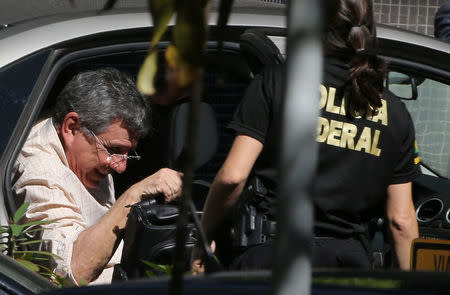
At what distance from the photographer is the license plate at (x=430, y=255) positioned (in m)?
3.13

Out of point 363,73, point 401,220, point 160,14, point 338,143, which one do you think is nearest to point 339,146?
point 338,143

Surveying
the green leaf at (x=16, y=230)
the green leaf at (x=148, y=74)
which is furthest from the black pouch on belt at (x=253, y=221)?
the green leaf at (x=148, y=74)

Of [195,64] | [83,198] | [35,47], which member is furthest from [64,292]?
[83,198]

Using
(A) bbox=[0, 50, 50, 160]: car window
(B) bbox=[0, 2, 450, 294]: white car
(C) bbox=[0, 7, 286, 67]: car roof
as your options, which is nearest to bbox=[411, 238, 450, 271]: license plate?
(B) bbox=[0, 2, 450, 294]: white car

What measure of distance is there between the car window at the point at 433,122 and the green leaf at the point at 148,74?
2.88 m

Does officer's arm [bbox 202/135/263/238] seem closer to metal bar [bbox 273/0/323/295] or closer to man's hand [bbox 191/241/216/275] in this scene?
man's hand [bbox 191/241/216/275]

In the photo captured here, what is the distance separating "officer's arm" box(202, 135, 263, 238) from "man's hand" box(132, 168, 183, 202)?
1.11 feet

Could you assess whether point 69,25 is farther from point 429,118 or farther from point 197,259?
point 429,118

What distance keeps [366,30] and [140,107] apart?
100cm

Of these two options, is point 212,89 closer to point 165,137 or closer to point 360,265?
point 165,137

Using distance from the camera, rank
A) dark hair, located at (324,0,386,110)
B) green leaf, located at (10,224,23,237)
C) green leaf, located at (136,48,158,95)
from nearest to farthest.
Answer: green leaf, located at (136,48,158,95) → green leaf, located at (10,224,23,237) → dark hair, located at (324,0,386,110)

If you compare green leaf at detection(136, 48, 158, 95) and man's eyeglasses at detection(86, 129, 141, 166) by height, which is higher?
green leaf at detection(136, 48, 158, 95)

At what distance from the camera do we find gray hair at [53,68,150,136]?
3.83 meters

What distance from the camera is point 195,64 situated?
108 cm
